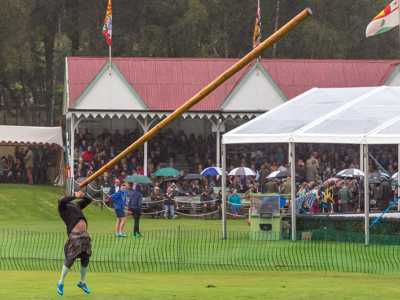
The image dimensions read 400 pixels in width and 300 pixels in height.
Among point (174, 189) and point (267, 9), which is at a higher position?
point (267, 9)

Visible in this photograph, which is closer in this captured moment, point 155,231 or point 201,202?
point 155,231

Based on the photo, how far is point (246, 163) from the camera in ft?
165

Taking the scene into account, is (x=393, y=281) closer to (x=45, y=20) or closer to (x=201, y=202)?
(x=201, y=202)

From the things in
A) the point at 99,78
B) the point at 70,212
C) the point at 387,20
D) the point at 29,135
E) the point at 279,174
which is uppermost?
the point at 387,20

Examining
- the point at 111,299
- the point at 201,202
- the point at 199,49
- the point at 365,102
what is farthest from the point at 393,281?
the point at 199,49

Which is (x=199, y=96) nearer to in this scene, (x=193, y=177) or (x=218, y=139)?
(x=193, y=177)

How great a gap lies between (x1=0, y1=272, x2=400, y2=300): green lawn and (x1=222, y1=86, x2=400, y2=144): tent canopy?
8.97 metres

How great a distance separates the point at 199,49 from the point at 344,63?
19.4m

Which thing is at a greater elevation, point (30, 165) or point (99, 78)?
point (99, 78)

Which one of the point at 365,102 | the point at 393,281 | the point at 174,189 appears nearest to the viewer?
the point at 393,281

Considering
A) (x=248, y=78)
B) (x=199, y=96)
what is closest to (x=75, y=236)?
(x=199, y=96)

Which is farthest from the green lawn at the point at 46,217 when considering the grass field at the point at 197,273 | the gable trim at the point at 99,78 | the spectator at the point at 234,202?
the gable trim at the point at 99,78

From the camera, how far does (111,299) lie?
17.7 metres

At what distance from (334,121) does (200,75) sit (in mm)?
18472
